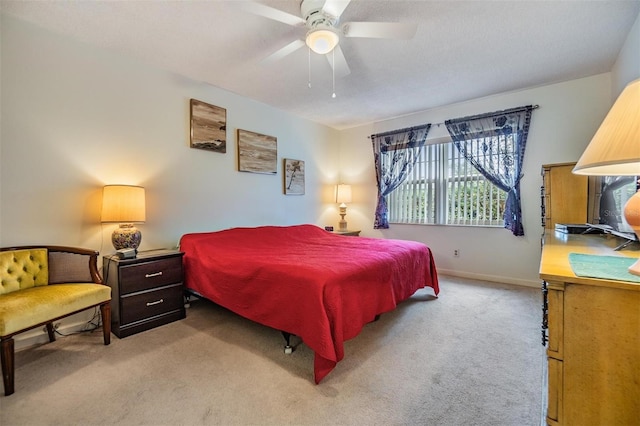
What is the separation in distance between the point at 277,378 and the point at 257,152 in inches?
116

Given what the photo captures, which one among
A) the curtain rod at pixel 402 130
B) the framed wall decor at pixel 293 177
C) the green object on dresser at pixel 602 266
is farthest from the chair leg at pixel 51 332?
the curtain rod at pixel 402 130

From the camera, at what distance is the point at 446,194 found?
170 inches

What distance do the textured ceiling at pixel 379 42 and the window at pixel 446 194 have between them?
3.25 feet

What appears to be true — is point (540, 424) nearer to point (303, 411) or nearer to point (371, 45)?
point (303, 411)

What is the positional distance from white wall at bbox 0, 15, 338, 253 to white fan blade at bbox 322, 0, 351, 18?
2052 mm

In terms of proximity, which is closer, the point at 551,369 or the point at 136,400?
the point at 551,369

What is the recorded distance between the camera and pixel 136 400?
155 centimetres

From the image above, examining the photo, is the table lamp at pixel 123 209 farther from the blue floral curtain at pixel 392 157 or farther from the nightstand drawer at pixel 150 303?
the blue floral curtain at pixel 392 157

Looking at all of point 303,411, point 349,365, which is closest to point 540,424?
point 349,365

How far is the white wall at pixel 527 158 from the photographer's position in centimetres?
326

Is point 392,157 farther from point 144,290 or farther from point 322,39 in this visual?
point 144,290

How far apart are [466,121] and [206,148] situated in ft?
11.9

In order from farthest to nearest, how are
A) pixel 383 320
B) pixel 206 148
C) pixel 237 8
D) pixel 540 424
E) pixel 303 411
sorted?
pixel 206 148 < pixel 383 320 < pixel 237 8 < pixel 303 411 < pixel 540 424

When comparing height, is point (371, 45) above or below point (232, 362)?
above
